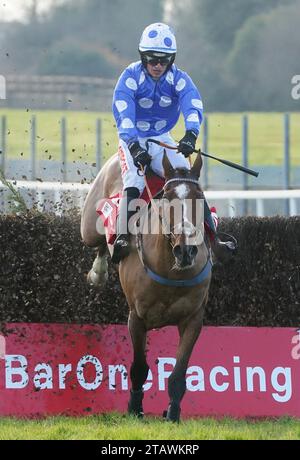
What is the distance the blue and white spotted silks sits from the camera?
7.23m

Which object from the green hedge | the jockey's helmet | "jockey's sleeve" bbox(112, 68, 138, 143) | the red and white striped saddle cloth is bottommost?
the green hedge

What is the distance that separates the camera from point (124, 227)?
7238 millimetres

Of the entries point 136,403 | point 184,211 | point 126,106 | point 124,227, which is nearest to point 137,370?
point 136,403

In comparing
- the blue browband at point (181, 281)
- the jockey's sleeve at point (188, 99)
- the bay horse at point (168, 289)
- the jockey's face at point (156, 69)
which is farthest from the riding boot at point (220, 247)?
the jockey's face at point (156, 69)

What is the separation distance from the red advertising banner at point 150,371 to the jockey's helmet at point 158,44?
187 cm

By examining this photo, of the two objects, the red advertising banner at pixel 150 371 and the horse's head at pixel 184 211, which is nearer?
the horse's head at pixel 184 211

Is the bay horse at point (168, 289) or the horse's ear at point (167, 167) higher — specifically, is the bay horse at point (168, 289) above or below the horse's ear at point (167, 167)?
Result: below

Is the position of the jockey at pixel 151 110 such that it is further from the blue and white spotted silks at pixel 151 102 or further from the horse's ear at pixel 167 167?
the horse's ear at pixel 167 167

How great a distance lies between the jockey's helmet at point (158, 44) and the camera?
23.4ft

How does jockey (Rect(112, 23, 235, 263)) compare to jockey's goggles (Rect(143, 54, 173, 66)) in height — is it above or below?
below

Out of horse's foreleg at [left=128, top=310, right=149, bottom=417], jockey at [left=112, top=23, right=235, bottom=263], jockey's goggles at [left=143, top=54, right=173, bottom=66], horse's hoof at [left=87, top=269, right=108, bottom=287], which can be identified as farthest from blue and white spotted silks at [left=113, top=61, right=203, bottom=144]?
horse's foreleg at [left=128, top=310, right=149, bottom=417]

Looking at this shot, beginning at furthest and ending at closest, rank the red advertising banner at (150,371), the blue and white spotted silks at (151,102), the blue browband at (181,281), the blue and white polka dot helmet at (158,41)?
1. the red advertising banner at (150,371)
2. the blue and white spotted silks at (151,102)
3. the blue and white polka dot helmet at (158,41)
4. the blue browband at (181,281)

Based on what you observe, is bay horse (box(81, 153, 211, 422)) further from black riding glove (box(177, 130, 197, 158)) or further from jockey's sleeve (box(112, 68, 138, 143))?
jockey's sleeve (box(112, 68, 138, 143))
